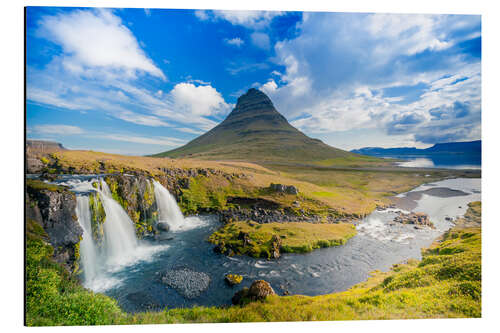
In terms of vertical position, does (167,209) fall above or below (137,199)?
below

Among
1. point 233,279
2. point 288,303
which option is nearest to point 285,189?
point 233,279

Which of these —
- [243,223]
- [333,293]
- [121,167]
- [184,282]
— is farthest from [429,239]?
[121,167]

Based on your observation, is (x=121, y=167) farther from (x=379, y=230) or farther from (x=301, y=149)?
(x=301, y=149)

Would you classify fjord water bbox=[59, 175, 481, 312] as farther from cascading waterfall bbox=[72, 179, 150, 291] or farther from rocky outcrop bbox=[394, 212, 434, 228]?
rocky outcrop bbox=[394, 212, 434, 228]

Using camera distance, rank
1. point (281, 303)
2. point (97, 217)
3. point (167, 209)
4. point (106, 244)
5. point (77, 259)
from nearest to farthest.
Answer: point (281, 303)
point (77, 259)
point (97, 217)
point (106, 244)
point (167, 209)

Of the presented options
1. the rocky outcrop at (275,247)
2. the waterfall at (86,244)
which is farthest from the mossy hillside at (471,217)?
the waterfall at (86,244)

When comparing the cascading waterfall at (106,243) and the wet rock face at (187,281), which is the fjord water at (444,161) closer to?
the wet rock face at (187,281)

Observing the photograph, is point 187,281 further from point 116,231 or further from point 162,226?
point 162,226
